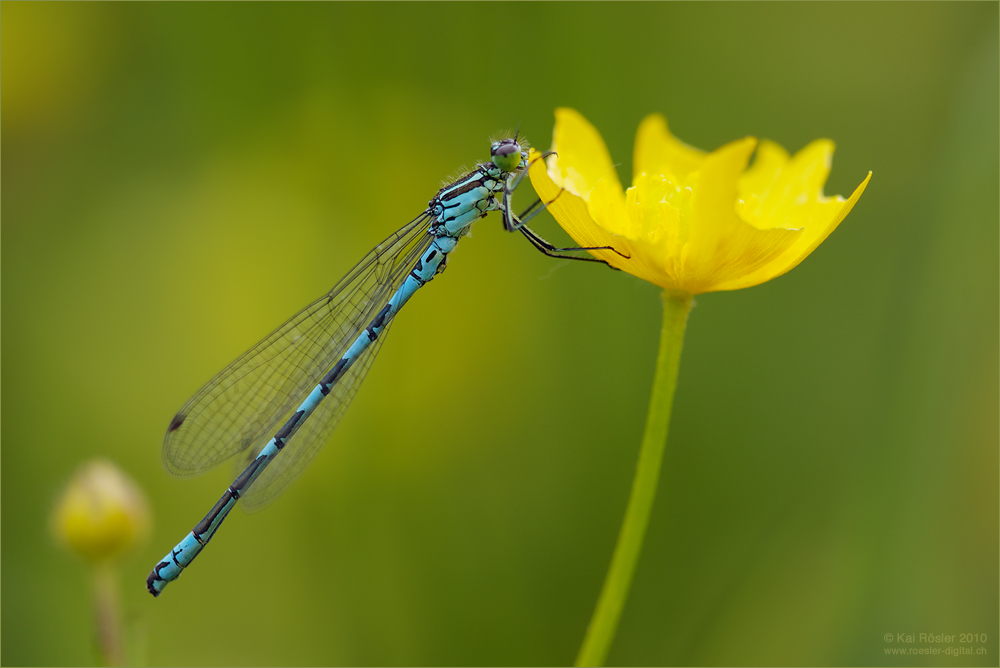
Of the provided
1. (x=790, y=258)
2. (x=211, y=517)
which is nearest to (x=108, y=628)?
(x=211, y=517)

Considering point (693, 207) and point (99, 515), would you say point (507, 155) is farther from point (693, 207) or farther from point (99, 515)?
point (99, 515)

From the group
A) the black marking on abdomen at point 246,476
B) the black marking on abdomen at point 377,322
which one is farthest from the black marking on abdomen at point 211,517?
the black marking on abdomen at point 377,322

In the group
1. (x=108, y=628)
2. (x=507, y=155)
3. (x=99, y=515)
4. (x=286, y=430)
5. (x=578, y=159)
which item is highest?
(x=507, y=155)

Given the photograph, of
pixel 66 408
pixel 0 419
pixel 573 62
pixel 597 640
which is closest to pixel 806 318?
pixel 573 62

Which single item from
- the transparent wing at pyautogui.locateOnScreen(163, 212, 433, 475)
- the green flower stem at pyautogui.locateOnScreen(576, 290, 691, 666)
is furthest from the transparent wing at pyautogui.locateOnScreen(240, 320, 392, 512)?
the green flower stem at pyautogui.locateOnScreen(576, 290, 691, 666)

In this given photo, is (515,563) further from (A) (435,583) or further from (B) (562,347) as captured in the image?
(B) (562,347)
